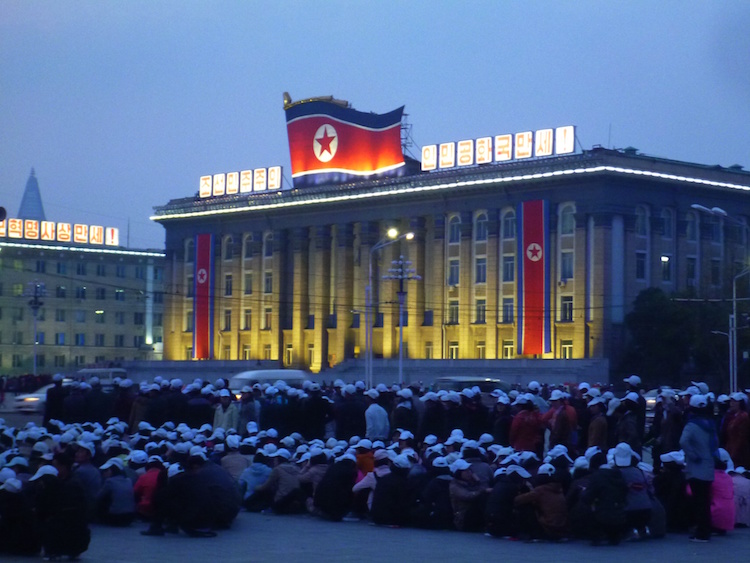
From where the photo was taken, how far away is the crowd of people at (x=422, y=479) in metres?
16.4

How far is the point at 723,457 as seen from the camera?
58.9 ft

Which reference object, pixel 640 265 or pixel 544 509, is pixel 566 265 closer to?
pixel 640 265

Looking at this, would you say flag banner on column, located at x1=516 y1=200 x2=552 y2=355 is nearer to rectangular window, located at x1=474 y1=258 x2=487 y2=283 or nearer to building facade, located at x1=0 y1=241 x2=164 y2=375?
rectangular window, located at x1=474 y1=258 x2=487 y2=283

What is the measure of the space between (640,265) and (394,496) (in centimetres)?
5190

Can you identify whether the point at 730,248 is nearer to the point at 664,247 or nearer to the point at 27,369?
the point at 664,247

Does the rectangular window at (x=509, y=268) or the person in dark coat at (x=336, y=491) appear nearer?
the person in dark coat at (x=336, y=491)

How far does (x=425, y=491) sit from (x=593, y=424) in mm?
3997

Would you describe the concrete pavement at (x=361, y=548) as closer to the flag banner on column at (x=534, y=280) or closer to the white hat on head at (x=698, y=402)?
the white hat on head at (x=698, y=402)

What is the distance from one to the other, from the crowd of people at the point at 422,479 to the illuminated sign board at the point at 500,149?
145ft

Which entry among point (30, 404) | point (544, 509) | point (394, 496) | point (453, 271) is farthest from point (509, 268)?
point (544, 509)

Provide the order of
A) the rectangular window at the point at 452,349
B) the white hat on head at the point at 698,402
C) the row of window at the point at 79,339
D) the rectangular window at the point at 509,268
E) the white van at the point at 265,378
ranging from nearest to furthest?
1. the white hat on head at the point at 698,402
2. the white van at the point at 265,378
3. the rectangular window at the point at 509,268
4. the rectangular window at the point at 452,349
5. the row of window at the point at 79,339

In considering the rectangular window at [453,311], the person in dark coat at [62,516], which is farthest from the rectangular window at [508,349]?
the person in dark coat at [62,516]

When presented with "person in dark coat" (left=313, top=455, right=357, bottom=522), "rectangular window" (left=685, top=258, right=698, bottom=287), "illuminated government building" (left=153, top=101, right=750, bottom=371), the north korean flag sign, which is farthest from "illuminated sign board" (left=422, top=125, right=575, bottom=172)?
"person in dark coat" (left=313, top=455, right=357, bottom=522)

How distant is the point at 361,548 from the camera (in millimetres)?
16062
